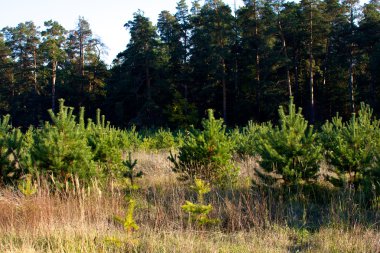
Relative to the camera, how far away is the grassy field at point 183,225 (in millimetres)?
4816

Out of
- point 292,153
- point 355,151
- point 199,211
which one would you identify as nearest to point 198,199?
point 199,211

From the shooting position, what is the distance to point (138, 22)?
3784 centimetres

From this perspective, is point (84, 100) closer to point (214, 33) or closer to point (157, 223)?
point (214, 33)

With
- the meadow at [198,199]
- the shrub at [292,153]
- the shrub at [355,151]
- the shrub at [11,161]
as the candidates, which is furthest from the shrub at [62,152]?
the shrub at [355,151]

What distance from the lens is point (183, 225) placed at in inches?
236

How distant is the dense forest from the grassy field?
80.4 feet

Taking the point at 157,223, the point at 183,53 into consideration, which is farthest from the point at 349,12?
the point at 157,223

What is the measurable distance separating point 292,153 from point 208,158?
2309 mm

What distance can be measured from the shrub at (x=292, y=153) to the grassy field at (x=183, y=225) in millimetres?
398

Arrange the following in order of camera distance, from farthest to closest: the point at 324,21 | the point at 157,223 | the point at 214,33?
the point at 214,33, the point at 324,21, the point at 157,223

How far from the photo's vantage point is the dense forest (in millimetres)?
31484

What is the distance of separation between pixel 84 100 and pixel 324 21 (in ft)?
86.5

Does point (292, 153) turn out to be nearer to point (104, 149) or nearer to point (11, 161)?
point (104, 149)

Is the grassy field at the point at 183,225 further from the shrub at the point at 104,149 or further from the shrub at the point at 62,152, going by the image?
the shrub at the point at 104,149
